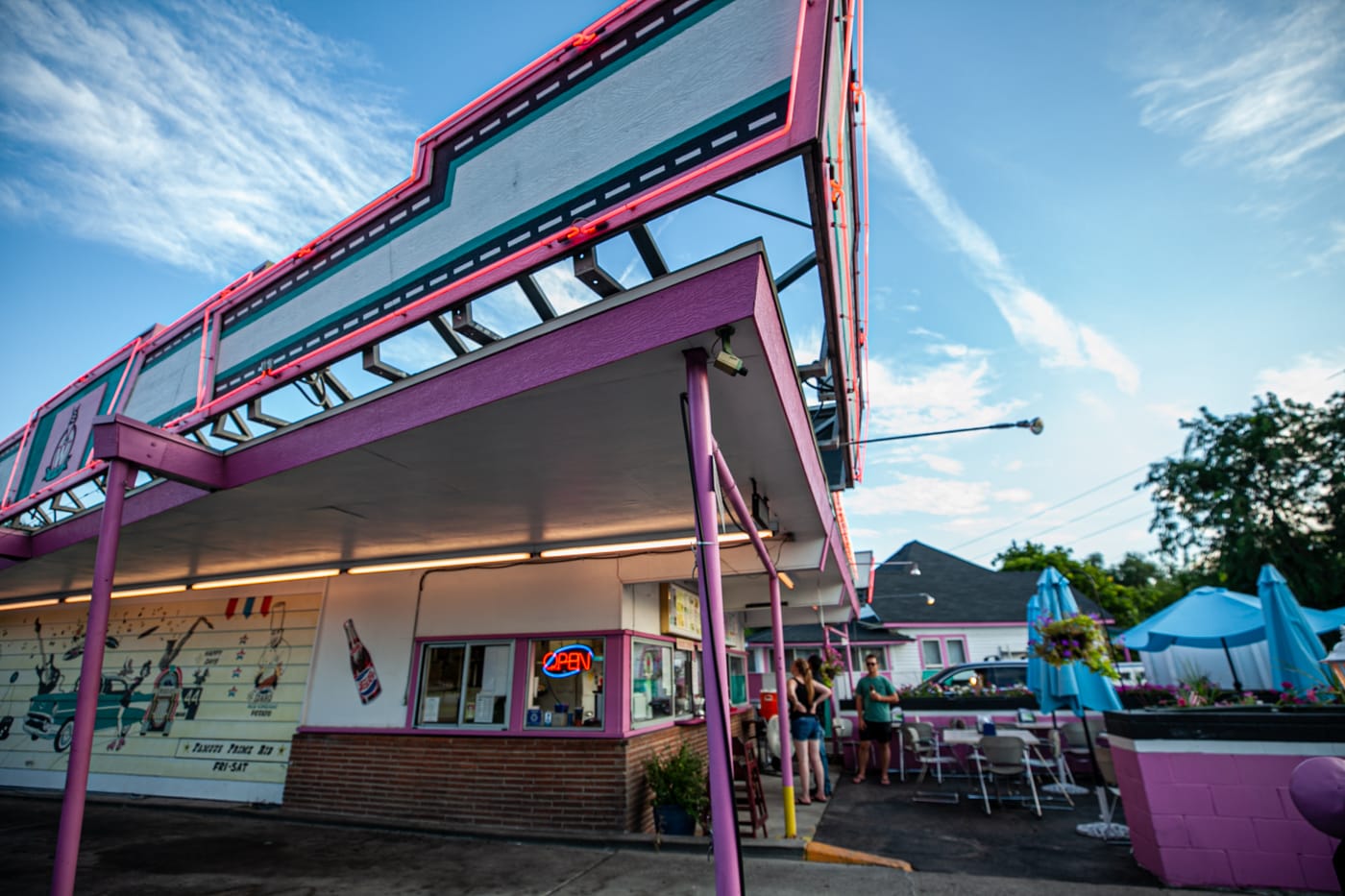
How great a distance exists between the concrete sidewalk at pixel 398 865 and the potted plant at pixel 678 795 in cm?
30

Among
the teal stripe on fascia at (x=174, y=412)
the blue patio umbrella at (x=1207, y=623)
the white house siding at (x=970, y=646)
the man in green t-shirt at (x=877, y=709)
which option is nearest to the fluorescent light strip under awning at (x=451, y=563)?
the teal stripe on fascia at (x=174, y=412)

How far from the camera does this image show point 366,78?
7.46 m

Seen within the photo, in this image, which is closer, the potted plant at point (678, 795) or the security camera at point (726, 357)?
the security camera at point (726, 357)

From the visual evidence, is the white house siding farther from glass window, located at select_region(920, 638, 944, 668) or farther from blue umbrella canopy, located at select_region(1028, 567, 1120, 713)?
blue umbrella canopy, located at select_region(1028, 567, 1120, 713)

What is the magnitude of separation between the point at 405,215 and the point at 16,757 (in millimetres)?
14114

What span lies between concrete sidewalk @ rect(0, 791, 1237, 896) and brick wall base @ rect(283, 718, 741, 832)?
1.11 feet

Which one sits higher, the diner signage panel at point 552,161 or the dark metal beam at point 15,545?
the diner signage panel at point 552,161

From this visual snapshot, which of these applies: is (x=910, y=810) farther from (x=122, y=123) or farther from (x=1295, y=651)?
(x=122, y=123)

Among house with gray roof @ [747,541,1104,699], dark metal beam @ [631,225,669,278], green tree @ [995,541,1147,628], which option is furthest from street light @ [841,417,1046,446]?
green tree @ [995,541,1147,628]

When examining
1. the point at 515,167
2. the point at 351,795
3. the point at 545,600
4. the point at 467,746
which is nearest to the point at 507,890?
the point at 467,746

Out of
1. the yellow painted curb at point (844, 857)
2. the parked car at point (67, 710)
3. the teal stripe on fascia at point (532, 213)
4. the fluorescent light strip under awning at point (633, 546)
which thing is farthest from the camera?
the parked car at point (67, 710)

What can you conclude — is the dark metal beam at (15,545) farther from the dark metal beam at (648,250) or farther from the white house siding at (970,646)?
the white house siding at (970,646)

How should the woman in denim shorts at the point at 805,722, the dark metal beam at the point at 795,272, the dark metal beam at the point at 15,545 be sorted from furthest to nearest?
the woman in denim shorts at the point at 805,722 → the dark metal beam at the point at 15,545 → the dark metal beam at the point at 795,272

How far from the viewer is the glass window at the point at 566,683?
301 inches
